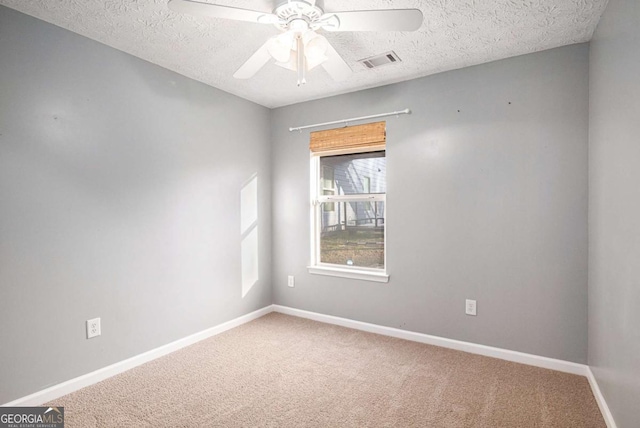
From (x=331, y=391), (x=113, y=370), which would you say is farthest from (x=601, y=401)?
(x=113, y=370)

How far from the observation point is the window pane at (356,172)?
11.0 feet

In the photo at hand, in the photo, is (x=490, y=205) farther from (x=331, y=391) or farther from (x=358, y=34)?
(x=331, y=391)

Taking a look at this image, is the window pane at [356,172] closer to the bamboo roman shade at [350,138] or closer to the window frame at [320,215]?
the window frame at [320,215]

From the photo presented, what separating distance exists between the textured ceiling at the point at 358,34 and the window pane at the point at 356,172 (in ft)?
2.67

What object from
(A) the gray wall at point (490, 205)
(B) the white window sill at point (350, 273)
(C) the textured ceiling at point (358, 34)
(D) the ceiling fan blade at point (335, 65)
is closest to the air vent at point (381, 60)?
(C) the textured ceiling at point (358, 34)

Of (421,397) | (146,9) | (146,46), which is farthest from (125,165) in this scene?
(421,397)

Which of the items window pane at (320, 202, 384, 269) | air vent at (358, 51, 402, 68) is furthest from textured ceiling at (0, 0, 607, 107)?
window pane at (320, 202, 384, 269)

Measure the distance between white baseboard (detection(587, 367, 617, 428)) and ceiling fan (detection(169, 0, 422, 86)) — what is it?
91.4 inches

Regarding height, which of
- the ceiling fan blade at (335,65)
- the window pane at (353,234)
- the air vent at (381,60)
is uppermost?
the air vent at (381,60)

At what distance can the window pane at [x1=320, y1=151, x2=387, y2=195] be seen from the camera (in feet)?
11.0

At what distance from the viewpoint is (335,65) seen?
207 cm

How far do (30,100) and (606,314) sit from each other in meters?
3.69

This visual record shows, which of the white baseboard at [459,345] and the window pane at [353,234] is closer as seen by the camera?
the white baseboard at [459,345]

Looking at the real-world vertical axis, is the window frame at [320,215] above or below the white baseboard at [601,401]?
above
